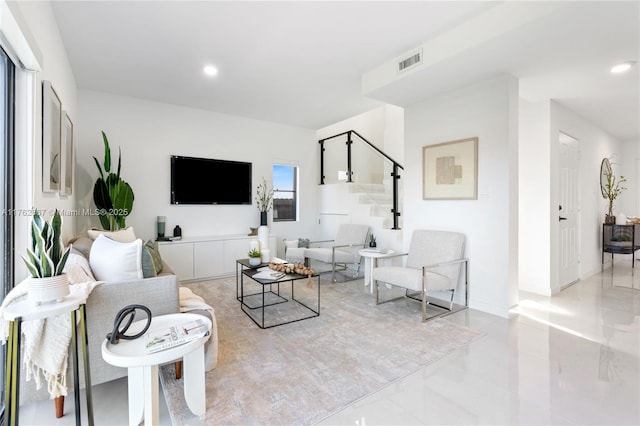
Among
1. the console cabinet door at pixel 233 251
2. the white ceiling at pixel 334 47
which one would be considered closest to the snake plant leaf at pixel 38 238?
the white ceiling at pixel 334 47

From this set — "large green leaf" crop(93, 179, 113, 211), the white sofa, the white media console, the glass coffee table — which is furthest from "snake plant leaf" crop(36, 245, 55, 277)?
the white media console

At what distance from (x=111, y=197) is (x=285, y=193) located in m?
3.07

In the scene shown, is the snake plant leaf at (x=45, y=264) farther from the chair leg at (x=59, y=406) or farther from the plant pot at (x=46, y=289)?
the chair leg at (x=59, y=406)

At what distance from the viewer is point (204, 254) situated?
4.75 meters

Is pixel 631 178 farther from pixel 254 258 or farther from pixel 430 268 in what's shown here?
pixel 254 258

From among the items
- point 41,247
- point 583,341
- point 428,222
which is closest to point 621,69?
point 428,222

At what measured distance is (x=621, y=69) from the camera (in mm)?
3203

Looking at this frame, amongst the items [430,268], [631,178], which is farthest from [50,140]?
[631,178]

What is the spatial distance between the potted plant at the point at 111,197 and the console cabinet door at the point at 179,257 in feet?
2.29

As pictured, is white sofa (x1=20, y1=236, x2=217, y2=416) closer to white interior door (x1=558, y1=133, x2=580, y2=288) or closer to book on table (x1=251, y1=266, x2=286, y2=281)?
book on table (x1=251, y1=266, x2=286, y2=281)

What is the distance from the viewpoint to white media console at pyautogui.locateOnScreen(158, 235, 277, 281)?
4523 mm

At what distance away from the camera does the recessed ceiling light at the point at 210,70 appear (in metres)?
3.58

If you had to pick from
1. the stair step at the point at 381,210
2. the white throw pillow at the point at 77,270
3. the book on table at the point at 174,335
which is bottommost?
the book on table at the point at 174,335

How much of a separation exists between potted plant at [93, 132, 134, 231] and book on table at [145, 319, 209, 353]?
2901 mm
